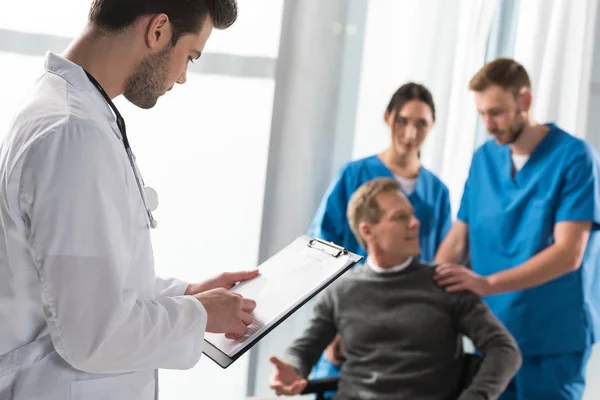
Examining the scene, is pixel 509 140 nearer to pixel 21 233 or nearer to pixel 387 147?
pixel 387 147

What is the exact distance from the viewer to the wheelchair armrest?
1920mm

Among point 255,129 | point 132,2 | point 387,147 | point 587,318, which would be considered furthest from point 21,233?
point 587,318

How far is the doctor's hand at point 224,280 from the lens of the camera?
126 centimetres

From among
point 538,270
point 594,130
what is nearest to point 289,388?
point 538,270

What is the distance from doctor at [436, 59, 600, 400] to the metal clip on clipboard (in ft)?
2.50

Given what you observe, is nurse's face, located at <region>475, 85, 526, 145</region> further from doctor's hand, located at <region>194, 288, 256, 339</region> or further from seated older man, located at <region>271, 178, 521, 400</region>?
doctor's hand, located at <region>194, 288, 256, 339</region>

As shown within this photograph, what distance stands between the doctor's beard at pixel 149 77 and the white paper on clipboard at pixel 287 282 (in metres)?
0.38

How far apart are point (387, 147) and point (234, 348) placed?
1.38 m

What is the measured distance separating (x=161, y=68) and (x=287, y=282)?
43cm

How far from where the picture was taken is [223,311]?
1.01 metres

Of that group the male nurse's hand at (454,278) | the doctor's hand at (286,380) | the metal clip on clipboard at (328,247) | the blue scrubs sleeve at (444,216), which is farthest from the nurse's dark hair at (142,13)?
the blue scrubs sleeve at (444,216)

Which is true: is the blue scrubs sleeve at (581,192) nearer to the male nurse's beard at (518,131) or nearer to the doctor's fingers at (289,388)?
the male nurse's beard at (518,131)

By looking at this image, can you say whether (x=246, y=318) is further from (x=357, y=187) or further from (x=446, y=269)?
(x=357, y=187)

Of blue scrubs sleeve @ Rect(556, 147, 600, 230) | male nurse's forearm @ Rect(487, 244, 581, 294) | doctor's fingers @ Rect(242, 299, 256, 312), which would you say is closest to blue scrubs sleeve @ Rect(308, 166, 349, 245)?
male nurse's forearm @ Rect(487, 244, 581, 294)
